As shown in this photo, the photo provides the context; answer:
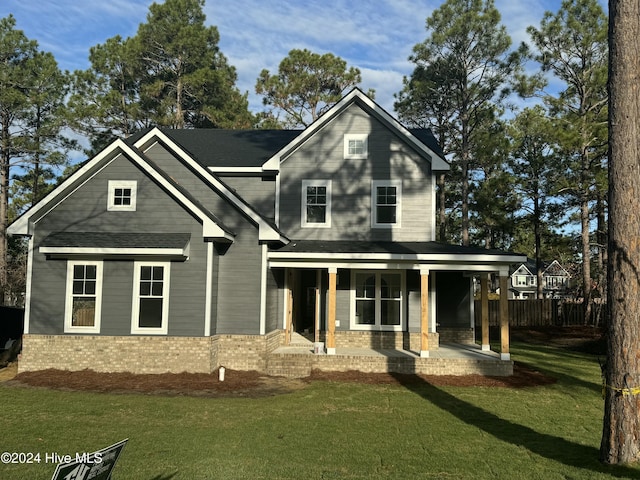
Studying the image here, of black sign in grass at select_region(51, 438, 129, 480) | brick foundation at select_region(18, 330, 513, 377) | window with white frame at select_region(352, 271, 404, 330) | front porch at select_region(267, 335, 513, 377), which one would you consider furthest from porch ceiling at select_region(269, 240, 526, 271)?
black sign in grass at select_region(51, 438, 129, 480)

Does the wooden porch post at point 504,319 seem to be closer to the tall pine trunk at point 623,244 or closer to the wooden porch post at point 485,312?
the wooden porch post at point 485,312

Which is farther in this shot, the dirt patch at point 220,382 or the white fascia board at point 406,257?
the white fascia board at point 406,257

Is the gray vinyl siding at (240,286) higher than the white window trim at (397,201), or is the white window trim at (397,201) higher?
the white window trim at (397,201)

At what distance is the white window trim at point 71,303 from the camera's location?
1263 cm

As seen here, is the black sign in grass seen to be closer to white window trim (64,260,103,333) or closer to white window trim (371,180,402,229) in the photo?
white window trim (64,260,103,333)

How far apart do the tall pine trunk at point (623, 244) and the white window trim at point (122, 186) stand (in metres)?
11.1

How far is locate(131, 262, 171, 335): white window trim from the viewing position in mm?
12578

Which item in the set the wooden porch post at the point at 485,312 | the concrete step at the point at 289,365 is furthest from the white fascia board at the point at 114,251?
the wooden porch post at the point at 485,312

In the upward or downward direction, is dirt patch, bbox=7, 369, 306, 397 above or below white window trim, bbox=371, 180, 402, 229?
below

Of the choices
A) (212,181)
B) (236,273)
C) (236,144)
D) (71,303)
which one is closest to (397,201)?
(236,273)

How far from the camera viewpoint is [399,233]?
1600cm

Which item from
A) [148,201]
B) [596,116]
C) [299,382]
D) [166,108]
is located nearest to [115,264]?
[148,201]

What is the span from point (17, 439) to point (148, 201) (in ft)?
22.9

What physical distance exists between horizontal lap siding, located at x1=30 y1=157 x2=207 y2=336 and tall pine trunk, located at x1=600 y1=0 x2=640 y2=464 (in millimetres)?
9209
